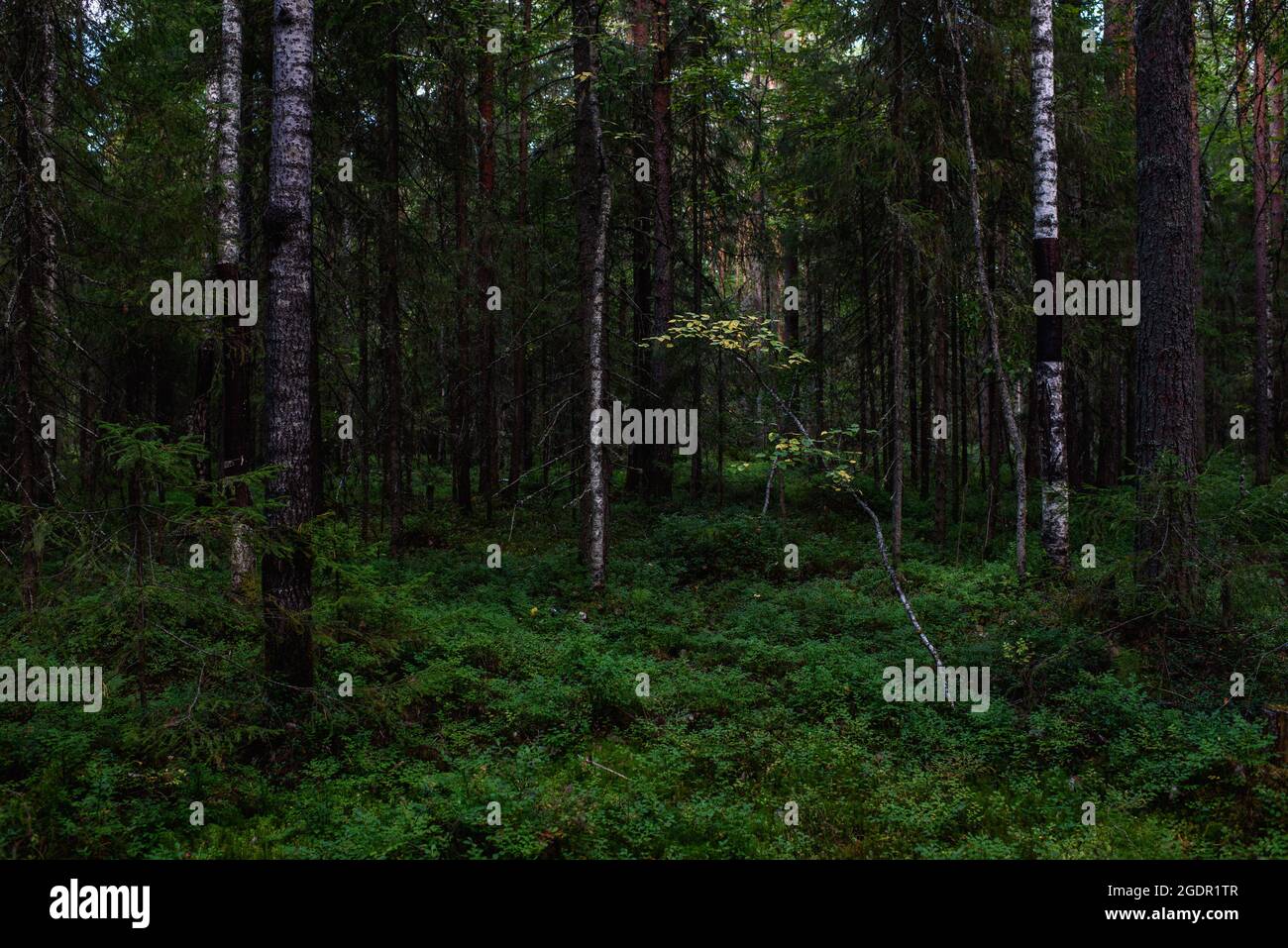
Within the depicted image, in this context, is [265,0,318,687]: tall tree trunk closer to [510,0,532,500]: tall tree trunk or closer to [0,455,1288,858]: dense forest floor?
[0,455,1288,858]: dense forest floor

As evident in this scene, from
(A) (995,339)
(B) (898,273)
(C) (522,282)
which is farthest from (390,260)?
(A) (995,339)

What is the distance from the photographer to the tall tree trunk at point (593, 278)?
39.7ft

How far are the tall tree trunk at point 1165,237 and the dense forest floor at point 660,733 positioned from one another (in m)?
0.83

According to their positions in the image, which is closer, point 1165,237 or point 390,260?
point 1165,237

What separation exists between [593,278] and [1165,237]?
7.47m

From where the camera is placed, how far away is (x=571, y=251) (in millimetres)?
19250

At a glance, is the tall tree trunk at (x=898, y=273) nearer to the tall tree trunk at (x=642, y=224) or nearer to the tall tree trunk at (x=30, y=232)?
the tall tree trunk at (x=642, y=224)

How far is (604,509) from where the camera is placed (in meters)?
12.5

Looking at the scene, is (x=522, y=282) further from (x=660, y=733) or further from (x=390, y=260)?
(x=660, y=733)

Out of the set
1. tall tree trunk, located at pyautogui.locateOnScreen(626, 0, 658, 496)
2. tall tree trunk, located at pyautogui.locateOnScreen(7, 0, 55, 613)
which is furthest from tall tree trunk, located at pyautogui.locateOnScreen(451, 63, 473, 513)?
tall tree trunk, located at pyautogui.locateOnScreen(7, 0, 55, 613)

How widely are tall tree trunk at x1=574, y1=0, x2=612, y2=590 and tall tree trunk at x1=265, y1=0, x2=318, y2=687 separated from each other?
541cm

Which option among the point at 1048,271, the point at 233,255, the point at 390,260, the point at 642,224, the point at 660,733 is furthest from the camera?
the point at 642,224

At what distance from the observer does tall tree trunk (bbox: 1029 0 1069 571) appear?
11570 mm

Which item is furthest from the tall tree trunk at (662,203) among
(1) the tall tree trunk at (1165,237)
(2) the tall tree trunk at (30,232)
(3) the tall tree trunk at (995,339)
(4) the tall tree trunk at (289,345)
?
(2) the tall tree trunk at (30,232)
